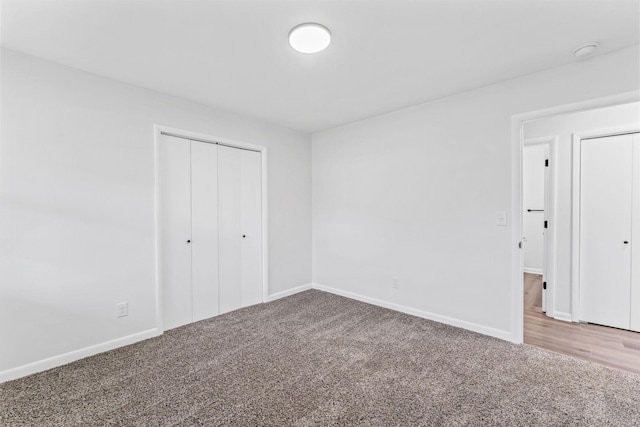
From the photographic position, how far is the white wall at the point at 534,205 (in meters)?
5.24

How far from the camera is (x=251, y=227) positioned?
3699 mm

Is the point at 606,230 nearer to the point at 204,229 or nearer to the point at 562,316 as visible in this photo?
the point at 562,316

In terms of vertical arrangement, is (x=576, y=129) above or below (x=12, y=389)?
above

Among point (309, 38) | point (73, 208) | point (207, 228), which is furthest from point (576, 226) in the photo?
point (73, 208)

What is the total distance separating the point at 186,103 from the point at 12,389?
8.78 feet

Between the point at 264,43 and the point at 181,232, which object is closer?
the point at 264,43

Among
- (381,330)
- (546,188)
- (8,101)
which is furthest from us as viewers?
(546,188)

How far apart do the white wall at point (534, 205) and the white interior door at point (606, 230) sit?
7.72 ft

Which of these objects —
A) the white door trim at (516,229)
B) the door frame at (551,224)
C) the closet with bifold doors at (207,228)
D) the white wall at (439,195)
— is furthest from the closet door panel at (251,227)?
the door frame at (551,224)

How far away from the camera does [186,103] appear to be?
302cm

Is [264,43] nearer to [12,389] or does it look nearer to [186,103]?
[186,103]

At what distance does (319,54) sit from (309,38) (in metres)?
0.23

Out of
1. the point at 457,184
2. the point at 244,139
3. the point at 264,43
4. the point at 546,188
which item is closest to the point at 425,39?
the point at 264,43

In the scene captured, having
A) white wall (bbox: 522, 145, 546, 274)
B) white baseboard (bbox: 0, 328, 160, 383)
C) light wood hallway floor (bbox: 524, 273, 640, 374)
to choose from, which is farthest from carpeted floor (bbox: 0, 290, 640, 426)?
white wall (bbox: 522, 145, 546, 274)
